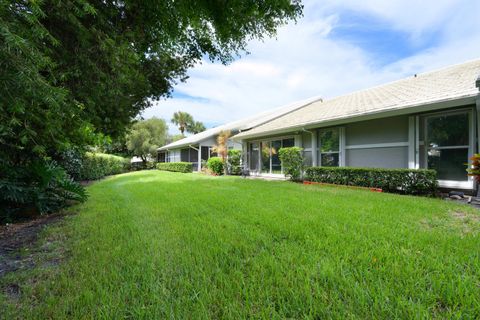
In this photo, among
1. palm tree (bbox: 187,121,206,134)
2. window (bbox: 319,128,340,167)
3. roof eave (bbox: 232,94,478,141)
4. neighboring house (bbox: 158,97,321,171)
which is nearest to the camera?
roof eave (bbox: 232,94,478,141)

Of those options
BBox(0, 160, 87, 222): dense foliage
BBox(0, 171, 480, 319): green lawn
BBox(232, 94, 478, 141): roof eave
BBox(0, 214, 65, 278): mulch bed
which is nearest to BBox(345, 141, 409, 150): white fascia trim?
BBox(232, 94, 478, 141): roof eave

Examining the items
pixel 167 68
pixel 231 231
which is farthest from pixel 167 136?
pixel 231 231

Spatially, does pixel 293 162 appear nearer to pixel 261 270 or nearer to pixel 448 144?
pixel 448 144

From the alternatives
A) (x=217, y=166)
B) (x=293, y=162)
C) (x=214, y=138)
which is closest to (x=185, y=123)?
(x=214, y=138)

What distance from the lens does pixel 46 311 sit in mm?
1689

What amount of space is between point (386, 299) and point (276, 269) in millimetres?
929

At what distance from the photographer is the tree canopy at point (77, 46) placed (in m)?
1.79

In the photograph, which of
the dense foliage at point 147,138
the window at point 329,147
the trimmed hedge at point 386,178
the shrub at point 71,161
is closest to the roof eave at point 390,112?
the window at point 329,147

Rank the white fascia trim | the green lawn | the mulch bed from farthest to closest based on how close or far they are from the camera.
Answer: the white fascia trim → the mulch bed → the green lawn

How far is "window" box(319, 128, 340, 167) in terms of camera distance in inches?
392

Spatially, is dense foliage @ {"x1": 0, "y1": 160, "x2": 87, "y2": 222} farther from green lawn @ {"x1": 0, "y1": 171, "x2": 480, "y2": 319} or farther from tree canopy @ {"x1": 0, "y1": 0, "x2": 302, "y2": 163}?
green lawn @ {"x1": 0, "y1": 171, "x2": 480, "y2": 319}

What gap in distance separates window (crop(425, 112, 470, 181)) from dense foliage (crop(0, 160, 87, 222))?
413 inches

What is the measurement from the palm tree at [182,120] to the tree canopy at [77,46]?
1972 inches

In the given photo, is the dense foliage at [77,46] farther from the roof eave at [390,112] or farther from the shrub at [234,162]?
the shrub at [234,162]
